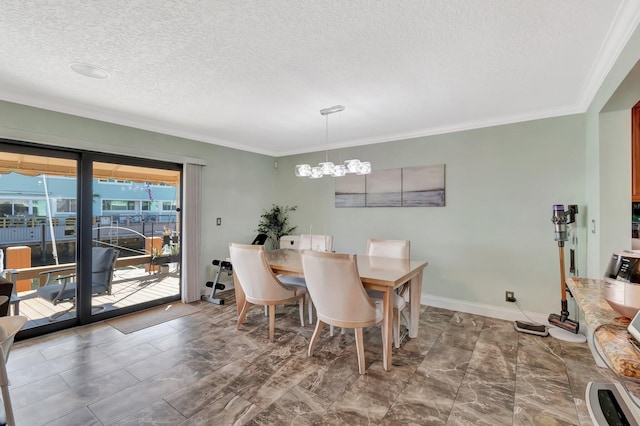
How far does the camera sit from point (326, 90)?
2.65 metres

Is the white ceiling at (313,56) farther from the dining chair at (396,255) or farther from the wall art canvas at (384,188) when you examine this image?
the dining chair at (396,255)

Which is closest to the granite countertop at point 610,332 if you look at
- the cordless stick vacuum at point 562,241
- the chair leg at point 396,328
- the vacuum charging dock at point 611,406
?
the vacuum charging dock at point 611,406

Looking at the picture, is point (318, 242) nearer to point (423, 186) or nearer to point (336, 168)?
point (336, 168)

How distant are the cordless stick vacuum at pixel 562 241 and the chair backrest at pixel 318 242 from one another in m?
2.45

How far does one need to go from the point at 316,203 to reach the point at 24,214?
3.61m

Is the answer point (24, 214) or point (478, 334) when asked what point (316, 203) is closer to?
point (478, 334)

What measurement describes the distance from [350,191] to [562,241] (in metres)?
2.66

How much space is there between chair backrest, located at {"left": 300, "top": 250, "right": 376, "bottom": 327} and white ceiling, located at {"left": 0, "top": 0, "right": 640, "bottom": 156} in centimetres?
150

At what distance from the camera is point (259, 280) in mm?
2920

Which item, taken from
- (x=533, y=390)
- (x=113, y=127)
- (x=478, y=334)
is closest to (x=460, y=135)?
(x=478, y=334)

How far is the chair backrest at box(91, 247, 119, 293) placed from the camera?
132 inches

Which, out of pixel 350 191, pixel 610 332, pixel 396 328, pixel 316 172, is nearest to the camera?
pixel 610 332

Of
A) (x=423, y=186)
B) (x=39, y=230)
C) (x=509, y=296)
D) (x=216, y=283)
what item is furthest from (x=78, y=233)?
(x=509, y=296)

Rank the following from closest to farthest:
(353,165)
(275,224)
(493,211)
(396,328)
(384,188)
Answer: (396,328), (353,165), (493,211), (384,188), (275,224)
